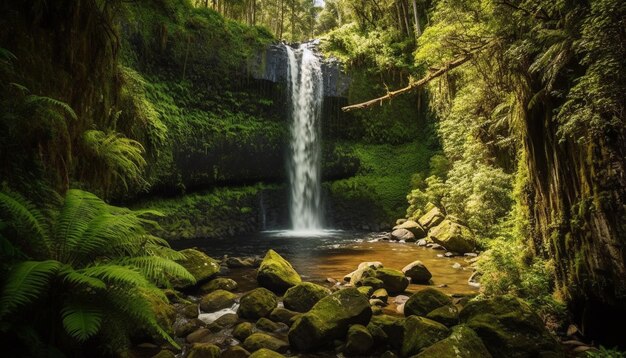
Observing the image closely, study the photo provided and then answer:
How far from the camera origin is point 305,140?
64.2ft

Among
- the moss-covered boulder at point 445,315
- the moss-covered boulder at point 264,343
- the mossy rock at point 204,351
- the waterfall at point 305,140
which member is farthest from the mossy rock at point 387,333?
the waterfall at point 305,140

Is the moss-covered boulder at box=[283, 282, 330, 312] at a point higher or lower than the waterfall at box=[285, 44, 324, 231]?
lower

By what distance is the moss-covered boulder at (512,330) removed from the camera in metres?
4.21

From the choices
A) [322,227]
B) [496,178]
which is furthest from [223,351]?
[322,227]

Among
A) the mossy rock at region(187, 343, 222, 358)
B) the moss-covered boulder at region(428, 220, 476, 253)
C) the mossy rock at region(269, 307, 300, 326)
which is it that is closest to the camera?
the mossy rock at region(187, 343, 222, 358)

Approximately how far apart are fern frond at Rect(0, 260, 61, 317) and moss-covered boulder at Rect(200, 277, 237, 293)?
14.6 feet

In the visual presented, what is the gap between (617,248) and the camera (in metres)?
4.16

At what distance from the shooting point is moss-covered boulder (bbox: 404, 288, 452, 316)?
573 centimetres

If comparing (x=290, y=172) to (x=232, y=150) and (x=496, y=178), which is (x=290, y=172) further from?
(x=496, y=178)

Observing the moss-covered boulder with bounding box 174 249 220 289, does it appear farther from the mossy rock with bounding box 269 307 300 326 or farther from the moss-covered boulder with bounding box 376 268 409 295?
the moss-covered boulder with bounding box 376 268 409 295

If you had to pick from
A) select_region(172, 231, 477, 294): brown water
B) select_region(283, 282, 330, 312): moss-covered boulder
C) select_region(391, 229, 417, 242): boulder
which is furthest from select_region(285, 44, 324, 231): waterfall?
select_region(283, 282, 330, 312): moss-covered boulder

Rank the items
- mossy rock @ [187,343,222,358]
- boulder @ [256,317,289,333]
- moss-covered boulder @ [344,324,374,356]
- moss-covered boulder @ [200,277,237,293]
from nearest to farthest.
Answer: mossy rock @ [187,343,222,358], moss-covered boulder @ [344,324,374,356], boulder @ [256,317,289,333], moss-covered boulder @ [200,277,237,293]

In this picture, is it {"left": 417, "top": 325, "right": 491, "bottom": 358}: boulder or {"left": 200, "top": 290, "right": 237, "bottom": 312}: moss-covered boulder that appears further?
{"left": 200, "top": 290, "right": 237, "bottom": 312}: moss-covered boulder

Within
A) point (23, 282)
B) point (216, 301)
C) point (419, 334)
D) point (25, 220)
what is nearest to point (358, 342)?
point (419, 334)
